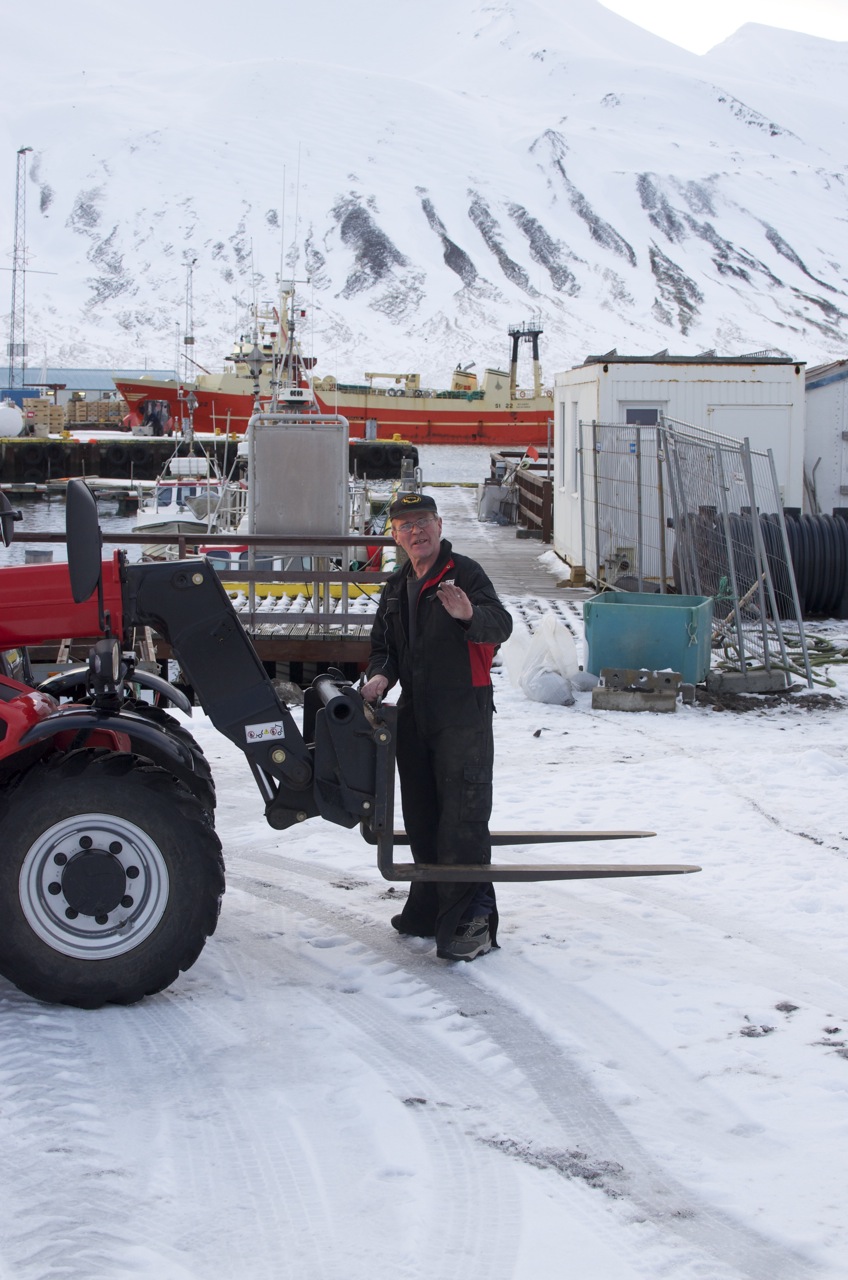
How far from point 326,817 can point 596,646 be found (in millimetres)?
5952

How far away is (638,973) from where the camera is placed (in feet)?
16.1

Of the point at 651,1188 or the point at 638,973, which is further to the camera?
the point at 638,973

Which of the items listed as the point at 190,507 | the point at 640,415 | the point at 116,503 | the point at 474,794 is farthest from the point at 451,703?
the point at 116,503

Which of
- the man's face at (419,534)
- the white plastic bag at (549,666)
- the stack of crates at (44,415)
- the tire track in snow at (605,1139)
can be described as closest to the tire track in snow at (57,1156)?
the tire track in snow at (605,1139)

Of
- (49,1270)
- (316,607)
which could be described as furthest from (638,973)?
(316,607)

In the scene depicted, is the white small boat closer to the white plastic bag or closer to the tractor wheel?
the white plastic bag

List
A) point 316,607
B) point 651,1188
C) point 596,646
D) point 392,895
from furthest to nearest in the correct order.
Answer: point 316,607 → point 596,646 → point 392,895 → point 651,1188

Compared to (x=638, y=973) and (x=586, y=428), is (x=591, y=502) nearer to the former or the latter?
(x=586, y=428)

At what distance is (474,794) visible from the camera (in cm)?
498

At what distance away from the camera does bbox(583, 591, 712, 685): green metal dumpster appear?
1027 cm

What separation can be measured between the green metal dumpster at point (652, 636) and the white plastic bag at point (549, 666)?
0.79 feet

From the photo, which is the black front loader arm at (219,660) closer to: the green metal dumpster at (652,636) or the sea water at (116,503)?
the green metal dumpster at (652,636)

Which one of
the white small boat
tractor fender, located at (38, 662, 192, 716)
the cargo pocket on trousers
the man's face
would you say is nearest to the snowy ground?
the cargo pocket on trousers

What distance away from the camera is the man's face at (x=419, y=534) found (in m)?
4.93
